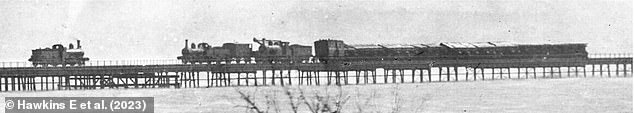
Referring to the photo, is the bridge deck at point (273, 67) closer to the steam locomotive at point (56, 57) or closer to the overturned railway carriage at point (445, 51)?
the overturned railway carriage at point (445, 51)

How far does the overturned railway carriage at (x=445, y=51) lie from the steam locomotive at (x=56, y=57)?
16.9 m

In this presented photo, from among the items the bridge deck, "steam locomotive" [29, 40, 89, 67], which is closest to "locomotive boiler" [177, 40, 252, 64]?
the bridge deck

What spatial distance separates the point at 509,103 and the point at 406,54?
22.2 meters

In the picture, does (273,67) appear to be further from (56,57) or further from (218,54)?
(56,57)

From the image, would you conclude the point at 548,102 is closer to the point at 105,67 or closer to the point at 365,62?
A: the point at 365,62

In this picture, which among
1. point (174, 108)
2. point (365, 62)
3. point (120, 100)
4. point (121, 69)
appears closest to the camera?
point (120, 100)

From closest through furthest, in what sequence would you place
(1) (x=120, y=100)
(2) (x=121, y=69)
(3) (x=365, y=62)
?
(1) (x=120, y=100), (2) (x=121, y=69), (3) (x=365, y=62)

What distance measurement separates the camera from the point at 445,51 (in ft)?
200

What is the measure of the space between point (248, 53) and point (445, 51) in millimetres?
13458

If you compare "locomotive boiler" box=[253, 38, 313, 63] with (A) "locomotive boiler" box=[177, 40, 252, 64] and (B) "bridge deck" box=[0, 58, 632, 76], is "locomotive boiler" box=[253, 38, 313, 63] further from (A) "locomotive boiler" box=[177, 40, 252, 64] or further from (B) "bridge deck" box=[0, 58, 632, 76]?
(B) "bridge deck" box=[0, 58, 632, 76]

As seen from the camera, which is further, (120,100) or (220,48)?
(220,48)

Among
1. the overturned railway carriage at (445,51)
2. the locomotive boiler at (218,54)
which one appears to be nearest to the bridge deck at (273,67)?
the overturned railway carriage at (445,51)

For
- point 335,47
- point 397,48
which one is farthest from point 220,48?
point 397,48

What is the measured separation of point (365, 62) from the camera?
5756cm
